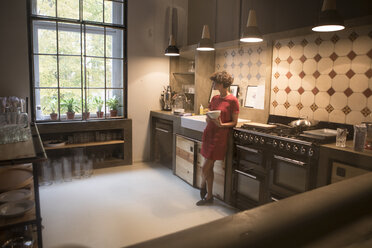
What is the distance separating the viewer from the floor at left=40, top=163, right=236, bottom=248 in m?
Answer: 2.73

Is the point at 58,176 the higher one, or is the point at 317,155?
the point at 317,155

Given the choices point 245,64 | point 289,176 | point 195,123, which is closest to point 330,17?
point 289,176

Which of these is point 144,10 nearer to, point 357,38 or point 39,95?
point 39,95

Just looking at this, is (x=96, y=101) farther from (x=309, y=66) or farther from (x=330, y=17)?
(x=330, y=17)

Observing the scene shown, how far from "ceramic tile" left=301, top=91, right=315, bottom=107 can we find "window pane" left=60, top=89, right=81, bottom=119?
3.32 metres

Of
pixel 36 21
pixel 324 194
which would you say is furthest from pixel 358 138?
pixel 36 21

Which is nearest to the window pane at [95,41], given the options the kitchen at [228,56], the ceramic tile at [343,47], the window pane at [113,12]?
the window pane at [113,12]

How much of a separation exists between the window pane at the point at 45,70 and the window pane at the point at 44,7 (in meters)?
0.61

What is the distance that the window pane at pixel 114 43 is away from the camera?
484 cm

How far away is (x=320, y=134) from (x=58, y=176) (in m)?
3.45

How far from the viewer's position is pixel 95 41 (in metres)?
4.73

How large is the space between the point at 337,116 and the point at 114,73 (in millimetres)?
3475

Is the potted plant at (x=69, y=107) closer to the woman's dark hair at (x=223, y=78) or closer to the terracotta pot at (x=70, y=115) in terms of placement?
the terracotta pot at (x=70, y=115)

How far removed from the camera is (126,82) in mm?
4965
